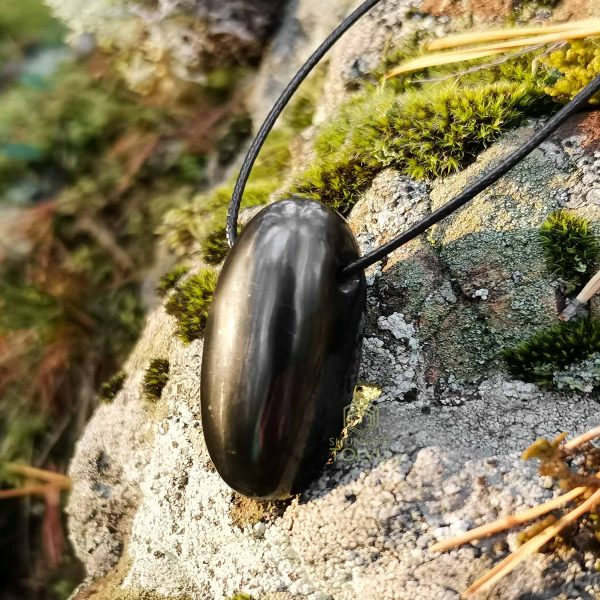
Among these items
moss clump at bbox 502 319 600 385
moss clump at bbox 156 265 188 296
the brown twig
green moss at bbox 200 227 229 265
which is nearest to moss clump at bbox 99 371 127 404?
moss clump at bbox 156 265 188 296

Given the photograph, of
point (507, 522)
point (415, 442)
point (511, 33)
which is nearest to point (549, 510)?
point (507, 522)

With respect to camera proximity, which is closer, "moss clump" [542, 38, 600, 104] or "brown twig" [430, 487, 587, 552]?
"brown twig" [430, 487, 587, 552]

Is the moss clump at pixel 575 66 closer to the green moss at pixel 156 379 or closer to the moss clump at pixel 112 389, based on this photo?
the green moss at pixel 156 379

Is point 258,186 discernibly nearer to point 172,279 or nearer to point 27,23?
point 172,279

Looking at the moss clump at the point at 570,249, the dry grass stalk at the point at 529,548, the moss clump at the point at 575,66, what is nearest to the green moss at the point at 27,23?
the moss clump at the point at 575,66

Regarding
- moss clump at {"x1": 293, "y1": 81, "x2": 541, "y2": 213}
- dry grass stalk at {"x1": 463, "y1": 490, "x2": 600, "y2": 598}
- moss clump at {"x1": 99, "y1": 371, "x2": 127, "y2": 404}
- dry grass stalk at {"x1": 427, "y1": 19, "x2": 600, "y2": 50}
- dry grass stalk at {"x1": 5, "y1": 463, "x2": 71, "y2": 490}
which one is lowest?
dry grass stalk at {"x1": 5, "y1": 463, "x2": 71, "y2": 490}

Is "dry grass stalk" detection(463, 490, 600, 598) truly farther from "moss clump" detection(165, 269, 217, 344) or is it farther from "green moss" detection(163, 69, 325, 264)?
"green moss" detection(163, 69, 325, 264)
